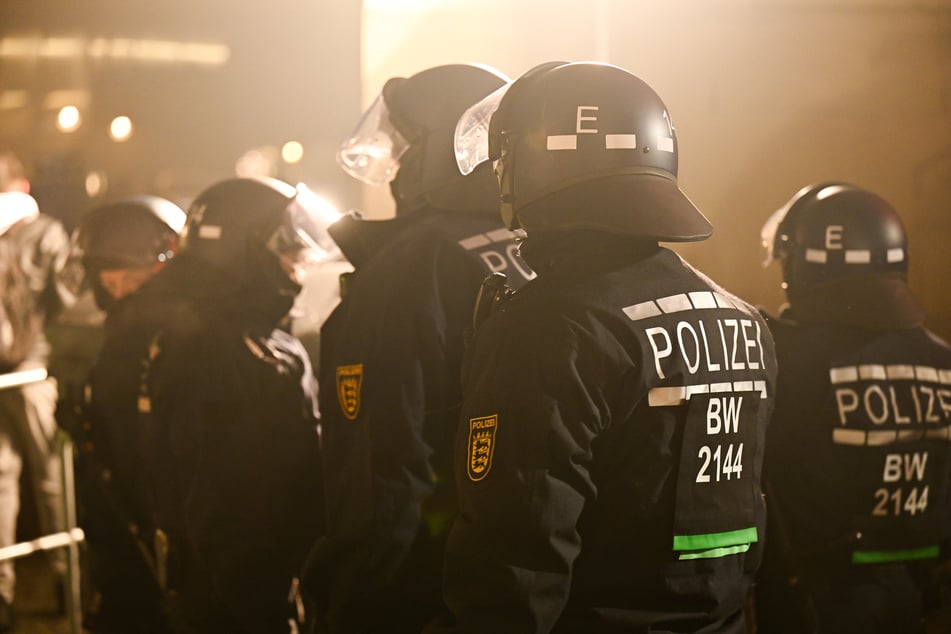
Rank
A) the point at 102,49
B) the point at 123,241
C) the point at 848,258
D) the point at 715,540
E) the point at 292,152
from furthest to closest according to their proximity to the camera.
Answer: the point at 102,49, the point at 292,152, the point at 123,241, the point at 848,258, the point at 715,540

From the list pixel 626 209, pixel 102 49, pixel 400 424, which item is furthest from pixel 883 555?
pixel 102 49

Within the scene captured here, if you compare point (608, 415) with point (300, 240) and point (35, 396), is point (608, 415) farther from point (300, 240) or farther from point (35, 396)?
point (35, 396)

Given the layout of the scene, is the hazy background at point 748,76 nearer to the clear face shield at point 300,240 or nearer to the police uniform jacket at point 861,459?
the clear face shield at point 300,240

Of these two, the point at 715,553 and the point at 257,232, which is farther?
the point at 257,232

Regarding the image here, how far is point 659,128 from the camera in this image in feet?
6.53

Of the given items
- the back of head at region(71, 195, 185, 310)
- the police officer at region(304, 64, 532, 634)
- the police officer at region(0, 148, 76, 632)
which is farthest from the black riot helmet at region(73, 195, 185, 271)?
the police officer at region(304, 64, 532, 634)

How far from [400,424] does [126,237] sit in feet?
6.84

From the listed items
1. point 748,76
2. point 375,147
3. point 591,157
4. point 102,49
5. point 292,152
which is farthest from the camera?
point 102,49

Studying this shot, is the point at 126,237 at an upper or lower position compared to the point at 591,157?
lower

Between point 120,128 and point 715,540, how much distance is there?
9890 millimetres

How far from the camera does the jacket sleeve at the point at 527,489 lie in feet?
5.55

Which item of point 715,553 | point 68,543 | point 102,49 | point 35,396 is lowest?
point 68,543

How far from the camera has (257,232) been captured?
341cm

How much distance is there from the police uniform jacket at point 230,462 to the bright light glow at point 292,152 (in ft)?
11.9
